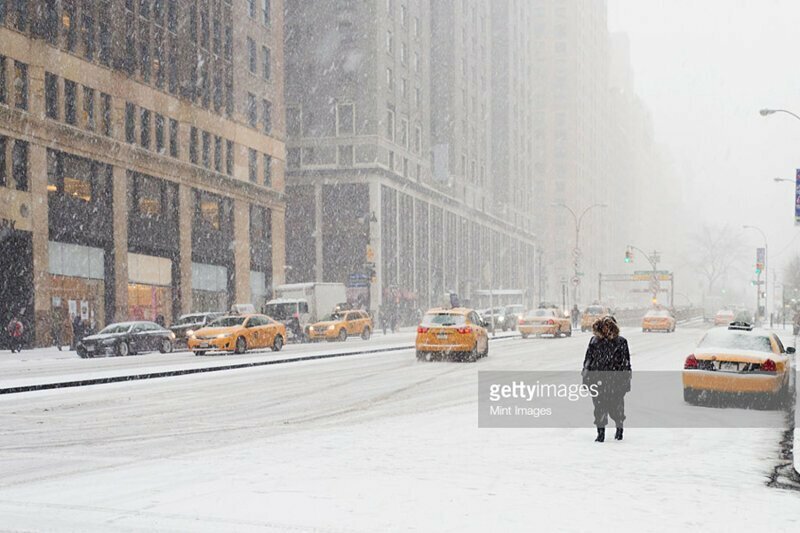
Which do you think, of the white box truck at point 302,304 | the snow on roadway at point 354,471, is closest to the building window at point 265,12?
the white box truck at point 302,304

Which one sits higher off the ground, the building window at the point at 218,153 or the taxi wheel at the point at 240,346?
the building window at the point at 218,153

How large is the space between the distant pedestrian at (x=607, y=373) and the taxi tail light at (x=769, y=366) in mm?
5167

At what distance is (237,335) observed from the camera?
107ft

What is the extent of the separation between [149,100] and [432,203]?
141 ft

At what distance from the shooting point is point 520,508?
7.95m

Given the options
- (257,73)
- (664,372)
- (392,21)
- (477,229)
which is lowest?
(664,372)

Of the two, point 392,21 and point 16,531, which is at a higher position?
point 392,21

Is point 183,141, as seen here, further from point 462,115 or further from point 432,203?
point 462,115

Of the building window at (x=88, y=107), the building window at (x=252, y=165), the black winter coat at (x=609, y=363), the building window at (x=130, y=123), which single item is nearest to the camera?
the black winter coat at (x=609, y=363)

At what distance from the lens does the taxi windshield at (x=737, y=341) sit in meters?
16.7

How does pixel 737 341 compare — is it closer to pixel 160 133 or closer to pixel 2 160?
pixel 2 160

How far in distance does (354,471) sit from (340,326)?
3605 centimetres

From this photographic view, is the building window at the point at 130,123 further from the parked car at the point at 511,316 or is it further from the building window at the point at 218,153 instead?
the parked car at the point at 511,316

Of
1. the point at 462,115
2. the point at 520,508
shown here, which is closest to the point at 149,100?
the point at 520,508
